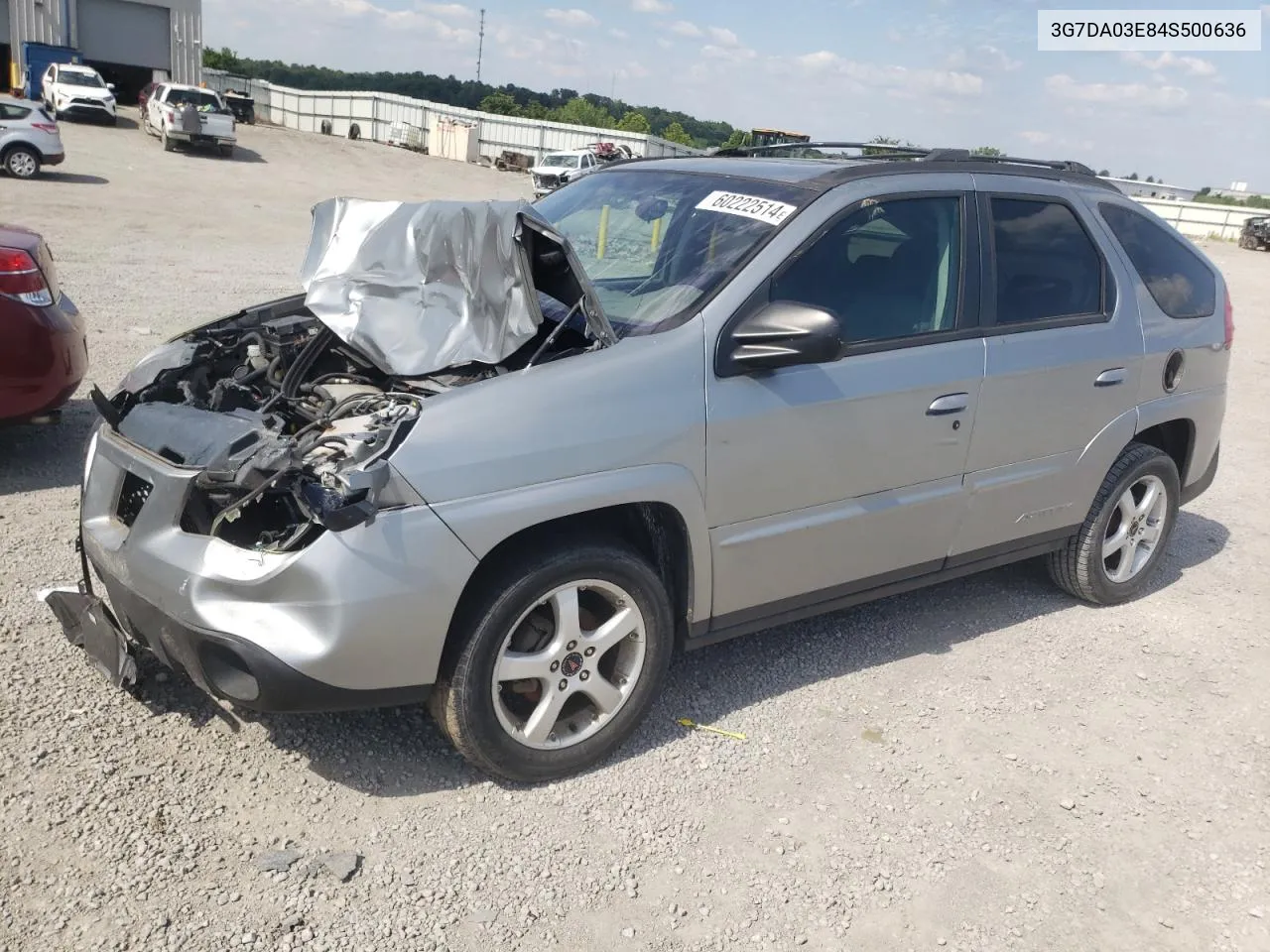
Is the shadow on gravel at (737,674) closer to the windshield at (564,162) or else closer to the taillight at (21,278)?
the taillight at (21,278)

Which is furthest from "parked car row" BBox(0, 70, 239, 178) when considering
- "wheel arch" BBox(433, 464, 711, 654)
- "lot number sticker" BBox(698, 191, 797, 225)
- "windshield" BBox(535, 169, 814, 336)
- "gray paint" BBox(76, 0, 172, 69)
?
"wheel arch" BBox(433, 464, 711, 654)

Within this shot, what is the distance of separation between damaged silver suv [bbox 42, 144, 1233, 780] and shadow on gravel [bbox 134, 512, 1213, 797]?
237 mm

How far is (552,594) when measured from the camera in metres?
3.09

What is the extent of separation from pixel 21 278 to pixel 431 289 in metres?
2.74

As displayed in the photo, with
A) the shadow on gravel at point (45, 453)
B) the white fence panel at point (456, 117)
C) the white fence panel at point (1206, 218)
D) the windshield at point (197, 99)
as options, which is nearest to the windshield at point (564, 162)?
the windshield at point (197, 99)

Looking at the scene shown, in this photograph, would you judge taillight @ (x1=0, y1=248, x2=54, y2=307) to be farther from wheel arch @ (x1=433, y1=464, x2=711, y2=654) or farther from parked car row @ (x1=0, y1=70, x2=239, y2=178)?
parked car row @ (x1=0, y1=70, x2=239, y2=178)

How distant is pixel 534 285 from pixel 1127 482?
297 centimetres

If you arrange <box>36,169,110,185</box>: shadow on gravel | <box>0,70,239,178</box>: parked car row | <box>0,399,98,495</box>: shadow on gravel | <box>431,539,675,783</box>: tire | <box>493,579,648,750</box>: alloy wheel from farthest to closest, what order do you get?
<box>0,70,239,178</box>: parked car row, <box>36,169,110,185</box>: shadow on gravel, <box>0,399,98,495</box>: shadow on gravel, <box>493,579,648,750</box>: alloy wheel, <box>431,539,675,783</box>: tire

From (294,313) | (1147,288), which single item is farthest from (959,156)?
(294,313)

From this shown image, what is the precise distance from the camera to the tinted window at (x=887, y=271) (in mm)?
3551

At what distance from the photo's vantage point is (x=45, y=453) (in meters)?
5.66

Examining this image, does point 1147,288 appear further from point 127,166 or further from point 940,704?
point 127,166

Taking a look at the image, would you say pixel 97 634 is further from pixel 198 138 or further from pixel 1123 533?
pixel 198 138

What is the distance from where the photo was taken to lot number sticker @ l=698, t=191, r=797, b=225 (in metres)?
3.55
